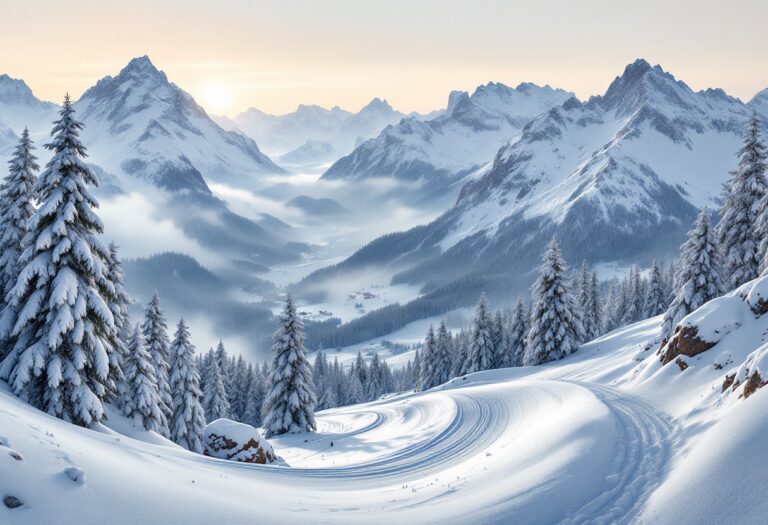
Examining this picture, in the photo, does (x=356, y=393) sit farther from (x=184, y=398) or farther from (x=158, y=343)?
(x=158, y=343)

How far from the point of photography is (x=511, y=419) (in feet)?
69.4

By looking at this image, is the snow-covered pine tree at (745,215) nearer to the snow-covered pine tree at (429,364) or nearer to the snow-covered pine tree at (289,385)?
the snow-covered pine tree at (289,385)

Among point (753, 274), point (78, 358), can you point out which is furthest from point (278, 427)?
point (753, 274)

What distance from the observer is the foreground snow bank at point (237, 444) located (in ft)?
80.7

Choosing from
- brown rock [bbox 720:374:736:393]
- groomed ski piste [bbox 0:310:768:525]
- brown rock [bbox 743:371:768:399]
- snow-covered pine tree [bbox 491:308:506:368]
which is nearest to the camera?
groomed ski piste [bbox 0:310:768:525]

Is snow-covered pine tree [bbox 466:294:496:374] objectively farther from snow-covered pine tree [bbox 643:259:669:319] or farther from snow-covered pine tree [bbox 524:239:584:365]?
snow-covered pine tree [bbox 643:259:669:319]

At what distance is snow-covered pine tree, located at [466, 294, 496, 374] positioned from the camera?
61.5 m

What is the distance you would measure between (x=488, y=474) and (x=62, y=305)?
16.2 metres

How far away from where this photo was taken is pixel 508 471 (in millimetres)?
12945

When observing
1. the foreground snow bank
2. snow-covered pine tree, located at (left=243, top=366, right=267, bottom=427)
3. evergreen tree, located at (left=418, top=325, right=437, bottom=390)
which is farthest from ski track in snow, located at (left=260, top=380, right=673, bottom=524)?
snow-covered pine tree, located at (left=243, top=366, right=267, bottom=427)

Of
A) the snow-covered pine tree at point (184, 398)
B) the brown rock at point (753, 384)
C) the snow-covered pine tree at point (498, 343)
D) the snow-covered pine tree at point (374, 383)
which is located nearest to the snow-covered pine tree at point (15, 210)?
the snow-covered pine tree at point (184, 398)

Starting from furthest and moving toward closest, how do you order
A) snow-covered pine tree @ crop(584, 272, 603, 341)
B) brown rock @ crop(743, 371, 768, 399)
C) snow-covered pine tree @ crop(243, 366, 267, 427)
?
snow-covered pine tree @ crop(243, 366, 267, 427)
snow-covered pine tree @ crop(584, 272, 603, 341)
brown rock @ crop(743, 371, 768, 399)

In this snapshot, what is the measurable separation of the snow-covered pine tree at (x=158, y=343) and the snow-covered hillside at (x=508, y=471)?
73.9 ft

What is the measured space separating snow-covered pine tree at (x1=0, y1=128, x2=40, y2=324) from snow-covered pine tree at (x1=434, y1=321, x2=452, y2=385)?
55246 millimetres
